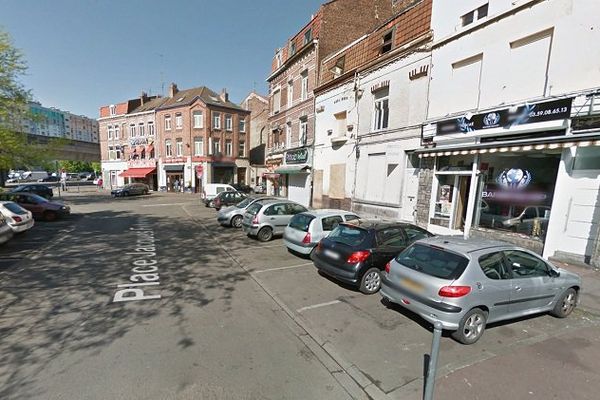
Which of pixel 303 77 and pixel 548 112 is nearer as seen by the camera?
pixel 548 112

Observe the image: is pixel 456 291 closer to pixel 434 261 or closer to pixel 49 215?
pixel 434 261

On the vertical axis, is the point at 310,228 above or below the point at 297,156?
below

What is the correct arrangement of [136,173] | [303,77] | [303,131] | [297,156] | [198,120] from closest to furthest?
[303,77]
[303,131]
[297,156]
[198,120]
[136,173]

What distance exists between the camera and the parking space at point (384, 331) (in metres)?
3.64

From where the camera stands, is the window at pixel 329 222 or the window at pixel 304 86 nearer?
the window at pixel 329 222

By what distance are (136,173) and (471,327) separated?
42.1m

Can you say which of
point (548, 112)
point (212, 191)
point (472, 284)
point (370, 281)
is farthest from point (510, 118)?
point (212, 191)

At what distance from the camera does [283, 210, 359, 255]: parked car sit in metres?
8.11

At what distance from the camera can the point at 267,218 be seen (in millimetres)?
10617

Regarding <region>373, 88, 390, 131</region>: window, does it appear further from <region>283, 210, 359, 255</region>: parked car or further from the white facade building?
<region>283, 210, 359, 255</region>: parked car

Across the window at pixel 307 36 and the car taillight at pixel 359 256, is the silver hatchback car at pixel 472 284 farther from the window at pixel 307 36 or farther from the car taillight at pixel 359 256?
the window at pixel 307 36

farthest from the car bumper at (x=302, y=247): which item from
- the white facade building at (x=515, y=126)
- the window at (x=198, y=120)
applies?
the window at (x=198, y=120)

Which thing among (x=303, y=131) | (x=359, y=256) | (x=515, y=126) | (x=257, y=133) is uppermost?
(x=257, y=133)

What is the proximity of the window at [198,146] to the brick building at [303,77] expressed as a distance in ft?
47.7
